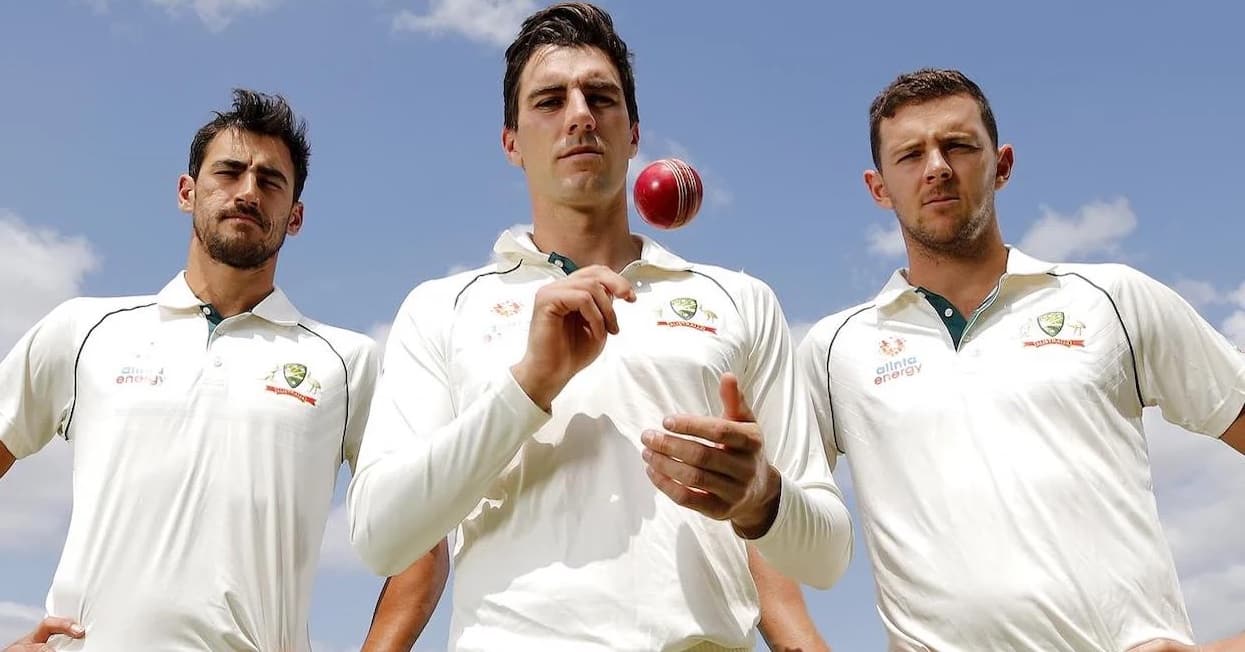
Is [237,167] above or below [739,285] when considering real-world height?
above

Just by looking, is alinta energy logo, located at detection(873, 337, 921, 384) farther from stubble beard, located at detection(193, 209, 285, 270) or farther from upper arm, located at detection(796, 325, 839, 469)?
stubble beard, located at detection(193, 209, 285, 270)

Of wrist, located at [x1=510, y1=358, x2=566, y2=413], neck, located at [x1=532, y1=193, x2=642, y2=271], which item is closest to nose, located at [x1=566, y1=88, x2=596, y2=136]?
neck, located at [x1=532, y1=193, x2=642, y2=271]

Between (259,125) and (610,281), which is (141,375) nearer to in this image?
(259,125)

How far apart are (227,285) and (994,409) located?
337cm

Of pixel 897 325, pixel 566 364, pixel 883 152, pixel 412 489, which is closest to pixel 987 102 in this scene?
pixel 883 152

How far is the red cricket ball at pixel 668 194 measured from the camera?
15.0 feet

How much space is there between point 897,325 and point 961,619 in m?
1.21

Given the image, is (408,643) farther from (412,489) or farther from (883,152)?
(883,152)

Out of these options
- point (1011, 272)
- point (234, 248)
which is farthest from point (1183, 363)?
point (234, 248)

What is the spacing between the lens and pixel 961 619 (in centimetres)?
408

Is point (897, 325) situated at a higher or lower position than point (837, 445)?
higher

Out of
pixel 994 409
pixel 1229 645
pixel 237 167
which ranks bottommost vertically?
pixel 1229 645

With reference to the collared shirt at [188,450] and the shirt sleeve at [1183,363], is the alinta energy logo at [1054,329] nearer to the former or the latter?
the shirt sleeve at [1183,363]

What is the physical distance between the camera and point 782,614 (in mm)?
3775
